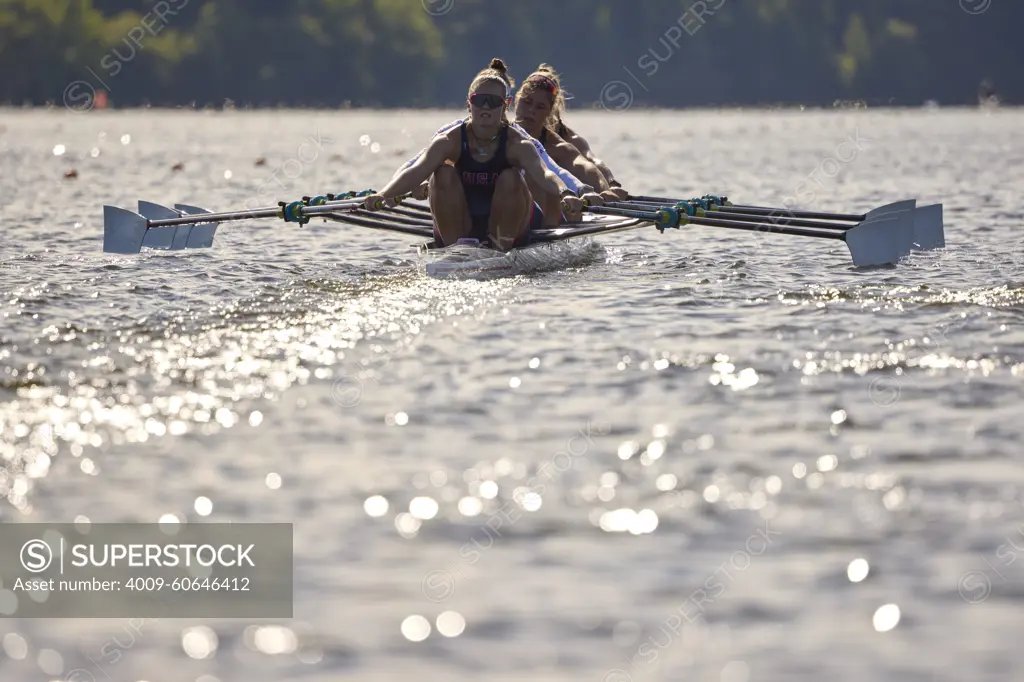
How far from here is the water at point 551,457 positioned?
4914mm

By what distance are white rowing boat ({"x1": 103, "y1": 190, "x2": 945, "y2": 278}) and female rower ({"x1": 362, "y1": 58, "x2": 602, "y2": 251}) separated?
0.83 feet

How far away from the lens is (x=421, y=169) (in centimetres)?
1258

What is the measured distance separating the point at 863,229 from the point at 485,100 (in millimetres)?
3718

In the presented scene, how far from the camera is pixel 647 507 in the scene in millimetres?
6109

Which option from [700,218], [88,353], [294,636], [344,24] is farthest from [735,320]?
[344,24]

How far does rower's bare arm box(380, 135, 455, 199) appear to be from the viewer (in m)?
12.5

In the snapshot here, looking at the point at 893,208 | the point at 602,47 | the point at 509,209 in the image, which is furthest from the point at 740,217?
the point at 602,47

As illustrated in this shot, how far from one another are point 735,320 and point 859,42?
147 m

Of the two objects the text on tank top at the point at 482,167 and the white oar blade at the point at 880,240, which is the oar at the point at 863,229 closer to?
the white oar blade at the point at 880,240

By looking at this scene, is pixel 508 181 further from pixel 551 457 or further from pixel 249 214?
pixel 551 457

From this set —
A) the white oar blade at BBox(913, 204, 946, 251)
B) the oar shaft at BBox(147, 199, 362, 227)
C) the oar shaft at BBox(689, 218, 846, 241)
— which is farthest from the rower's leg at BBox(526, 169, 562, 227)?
the white oar blade at BBox(913, 204, 946, 251)

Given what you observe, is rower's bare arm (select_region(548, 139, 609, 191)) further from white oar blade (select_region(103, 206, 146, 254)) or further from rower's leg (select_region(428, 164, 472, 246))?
white oar blade (select_region(103, 206, 146, 254))

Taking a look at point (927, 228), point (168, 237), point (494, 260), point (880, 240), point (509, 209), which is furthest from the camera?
point (168, 237)

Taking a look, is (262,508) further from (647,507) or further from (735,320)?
(735,320)
